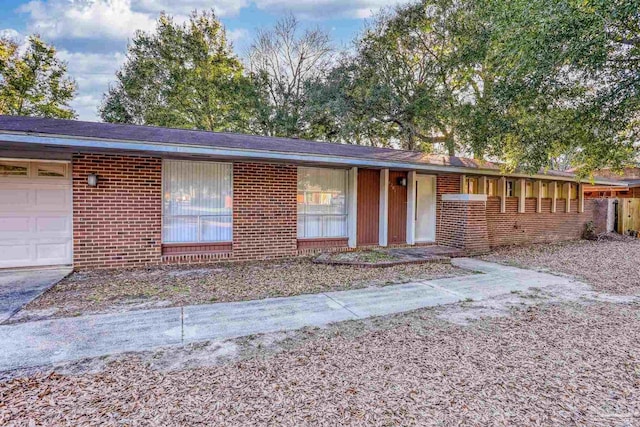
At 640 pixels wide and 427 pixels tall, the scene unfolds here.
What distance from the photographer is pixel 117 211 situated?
267 inches

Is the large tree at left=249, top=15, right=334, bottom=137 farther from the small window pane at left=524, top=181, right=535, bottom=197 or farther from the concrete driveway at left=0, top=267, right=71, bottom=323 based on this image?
the concrete driveway at left=0, top=267, right=71, bottom=323

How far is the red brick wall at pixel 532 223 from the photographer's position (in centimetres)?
1077

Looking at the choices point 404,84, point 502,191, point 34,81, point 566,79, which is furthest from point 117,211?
point 34,81

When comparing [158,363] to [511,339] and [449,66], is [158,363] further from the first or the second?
[449,66]

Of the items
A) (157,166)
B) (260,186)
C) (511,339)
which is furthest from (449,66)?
(511,339)

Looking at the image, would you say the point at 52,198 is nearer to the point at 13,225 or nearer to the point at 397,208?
the point at 13,225

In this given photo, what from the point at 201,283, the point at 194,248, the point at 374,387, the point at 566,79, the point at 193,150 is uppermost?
the point at 566,79

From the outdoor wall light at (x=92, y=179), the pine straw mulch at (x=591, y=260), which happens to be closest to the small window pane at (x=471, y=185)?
the pine straw mulch at (x=591, y=260)

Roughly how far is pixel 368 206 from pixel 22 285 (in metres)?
7.25

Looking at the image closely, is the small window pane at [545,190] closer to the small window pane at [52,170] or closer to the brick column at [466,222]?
Result: the brick column at [466,222]

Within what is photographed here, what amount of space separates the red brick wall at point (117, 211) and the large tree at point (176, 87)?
1251cm

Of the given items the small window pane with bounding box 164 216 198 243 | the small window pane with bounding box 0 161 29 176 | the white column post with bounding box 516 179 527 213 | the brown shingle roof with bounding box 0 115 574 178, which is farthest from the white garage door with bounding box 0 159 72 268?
the white column post with bounding box 516 179 527 213

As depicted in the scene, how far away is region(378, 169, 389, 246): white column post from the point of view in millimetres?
9273

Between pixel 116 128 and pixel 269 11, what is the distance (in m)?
13.7
